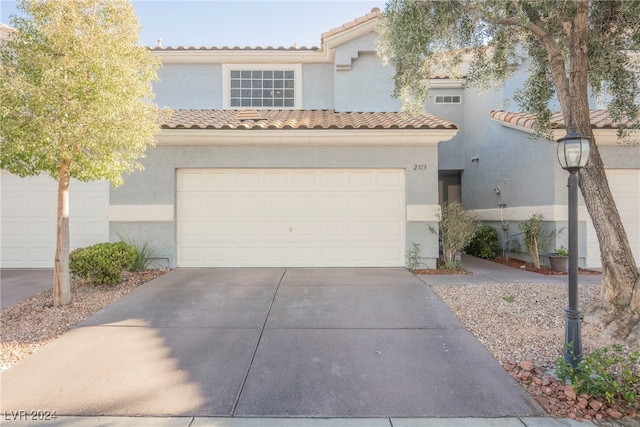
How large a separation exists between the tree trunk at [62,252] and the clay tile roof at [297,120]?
2656 mm

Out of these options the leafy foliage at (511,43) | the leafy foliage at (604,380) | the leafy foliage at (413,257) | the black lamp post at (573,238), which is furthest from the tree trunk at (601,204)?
the leafy foliage at (413,257)

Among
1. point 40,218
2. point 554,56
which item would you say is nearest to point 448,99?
point 554,56

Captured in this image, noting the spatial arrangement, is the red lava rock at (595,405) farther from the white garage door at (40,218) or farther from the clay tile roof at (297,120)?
the white garage door at (40,218)

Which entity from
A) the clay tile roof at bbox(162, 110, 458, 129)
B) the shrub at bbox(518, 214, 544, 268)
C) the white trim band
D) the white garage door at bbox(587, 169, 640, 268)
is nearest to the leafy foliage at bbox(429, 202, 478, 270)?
the shrub at bbox(518, 214, 544, 268)

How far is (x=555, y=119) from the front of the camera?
28.3 ft

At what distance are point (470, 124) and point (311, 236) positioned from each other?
8238mm

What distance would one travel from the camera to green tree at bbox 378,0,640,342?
4523mm

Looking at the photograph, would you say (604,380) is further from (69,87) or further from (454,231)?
(69,87)

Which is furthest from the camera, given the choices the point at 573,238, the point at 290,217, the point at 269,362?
the point at 290,217

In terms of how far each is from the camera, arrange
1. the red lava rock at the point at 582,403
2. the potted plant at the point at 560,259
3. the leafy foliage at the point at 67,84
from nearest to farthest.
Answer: the red lava rock at the point at 582,403
the leafy foliage at the point at 67,84
the potted plant at the point at 560,259

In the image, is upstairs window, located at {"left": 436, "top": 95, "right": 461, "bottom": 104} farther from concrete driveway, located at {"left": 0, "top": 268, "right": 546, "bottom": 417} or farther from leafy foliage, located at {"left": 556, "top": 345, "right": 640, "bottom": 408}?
leafy foliage, located at {"left": 556, "top": 345, "right": 640, "bottom": 408}

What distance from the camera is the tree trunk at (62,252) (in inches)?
219

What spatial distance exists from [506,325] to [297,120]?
6569mm

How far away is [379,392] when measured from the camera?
3.35 meters
